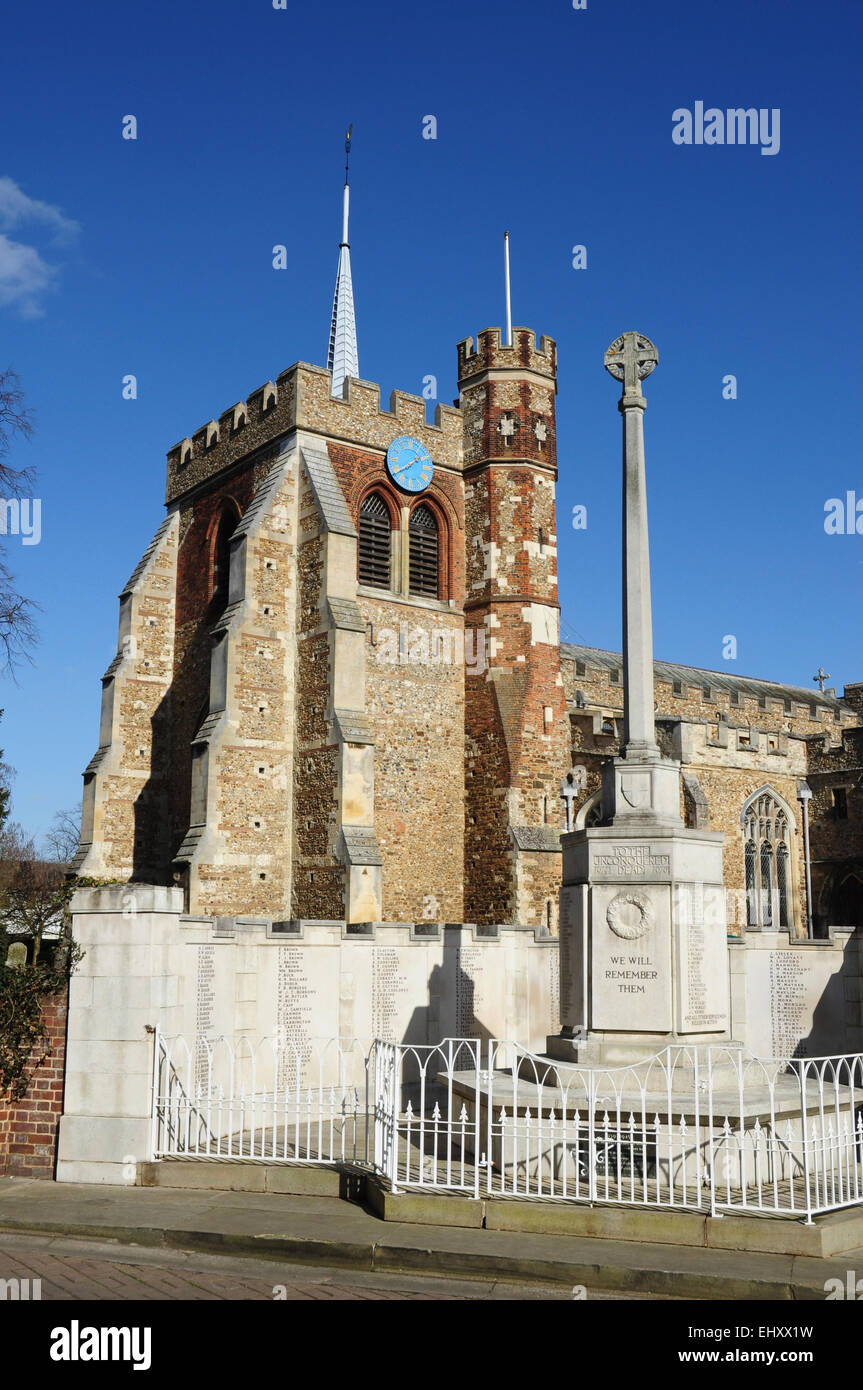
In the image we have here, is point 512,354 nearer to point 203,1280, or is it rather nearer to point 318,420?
point 318,420

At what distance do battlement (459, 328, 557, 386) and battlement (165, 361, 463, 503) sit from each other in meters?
1.26

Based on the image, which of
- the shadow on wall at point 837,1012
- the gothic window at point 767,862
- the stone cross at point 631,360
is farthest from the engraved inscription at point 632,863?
the gothic window at point 767,862

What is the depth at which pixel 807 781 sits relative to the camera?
32156 mm

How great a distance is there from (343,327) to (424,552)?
3292 cm

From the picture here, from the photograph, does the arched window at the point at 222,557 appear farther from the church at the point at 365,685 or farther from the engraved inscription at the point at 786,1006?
the engraved inscription at the point at 786,1006

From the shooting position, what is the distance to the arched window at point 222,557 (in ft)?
86.9

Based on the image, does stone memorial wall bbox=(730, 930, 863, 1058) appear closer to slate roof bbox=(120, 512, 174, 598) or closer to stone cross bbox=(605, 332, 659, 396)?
stone cross bbox=(605, 332, 659, 396)

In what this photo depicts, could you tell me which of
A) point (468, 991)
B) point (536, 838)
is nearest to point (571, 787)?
point (536, 838)

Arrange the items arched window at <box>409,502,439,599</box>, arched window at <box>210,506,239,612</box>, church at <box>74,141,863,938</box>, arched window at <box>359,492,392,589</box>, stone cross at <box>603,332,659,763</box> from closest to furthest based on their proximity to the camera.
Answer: stone cross at <box>603,332,659,763</box> → church at <box>74,141,863,938</box> → arched window at <box>359,492,392,589</box> → arched window at <box>409,502,439,599</box> → arched window at <box>210,506,239,612</box>

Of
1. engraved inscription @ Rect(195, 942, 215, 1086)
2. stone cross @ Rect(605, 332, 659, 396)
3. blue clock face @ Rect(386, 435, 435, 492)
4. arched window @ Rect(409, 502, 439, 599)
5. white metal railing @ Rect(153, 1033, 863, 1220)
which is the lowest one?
white metal railing @ Rect(153, 1033, 863, 1220)

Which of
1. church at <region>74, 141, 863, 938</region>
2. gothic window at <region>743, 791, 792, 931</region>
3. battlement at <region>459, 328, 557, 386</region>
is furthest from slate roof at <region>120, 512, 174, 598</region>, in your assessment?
gothic window at <region>743, 791, 792, 931</region>

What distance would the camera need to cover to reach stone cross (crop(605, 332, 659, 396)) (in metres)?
11.9

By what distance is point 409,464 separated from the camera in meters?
25.6
